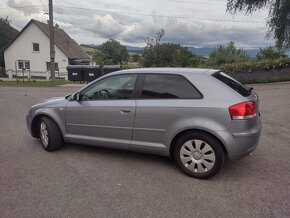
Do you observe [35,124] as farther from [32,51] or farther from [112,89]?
[32,51]

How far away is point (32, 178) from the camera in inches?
162

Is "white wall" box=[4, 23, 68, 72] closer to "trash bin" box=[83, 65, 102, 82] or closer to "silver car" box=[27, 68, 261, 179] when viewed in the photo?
"trash bin" box=[83, 65, 102, 82]

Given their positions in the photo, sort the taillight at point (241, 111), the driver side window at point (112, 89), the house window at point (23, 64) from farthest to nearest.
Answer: the house window at point (23, 64)
the driver side window at point (112, 89)
the taillight at point (241, 111)

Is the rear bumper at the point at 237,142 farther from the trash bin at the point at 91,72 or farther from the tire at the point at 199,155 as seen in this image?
the trash bin at the point at 91,72

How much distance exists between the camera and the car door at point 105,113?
466 cm

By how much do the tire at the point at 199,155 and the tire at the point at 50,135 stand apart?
229 cm

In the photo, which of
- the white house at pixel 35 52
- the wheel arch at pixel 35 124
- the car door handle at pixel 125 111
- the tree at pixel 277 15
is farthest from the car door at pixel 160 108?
the white house at pixel 35 52

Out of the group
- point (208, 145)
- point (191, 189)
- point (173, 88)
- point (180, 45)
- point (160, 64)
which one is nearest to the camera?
point (191, 189)

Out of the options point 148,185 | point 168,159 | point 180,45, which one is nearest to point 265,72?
point 168,159

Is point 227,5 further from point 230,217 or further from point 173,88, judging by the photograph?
point 230,217

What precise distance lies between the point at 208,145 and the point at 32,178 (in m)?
2.53

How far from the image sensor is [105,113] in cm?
477

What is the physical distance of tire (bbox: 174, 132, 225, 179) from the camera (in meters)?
4.07

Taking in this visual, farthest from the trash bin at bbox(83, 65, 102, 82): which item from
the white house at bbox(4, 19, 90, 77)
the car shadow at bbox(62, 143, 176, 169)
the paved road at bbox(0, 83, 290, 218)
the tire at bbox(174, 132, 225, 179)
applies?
the white house at bbox(4, 19, 90, 77)
